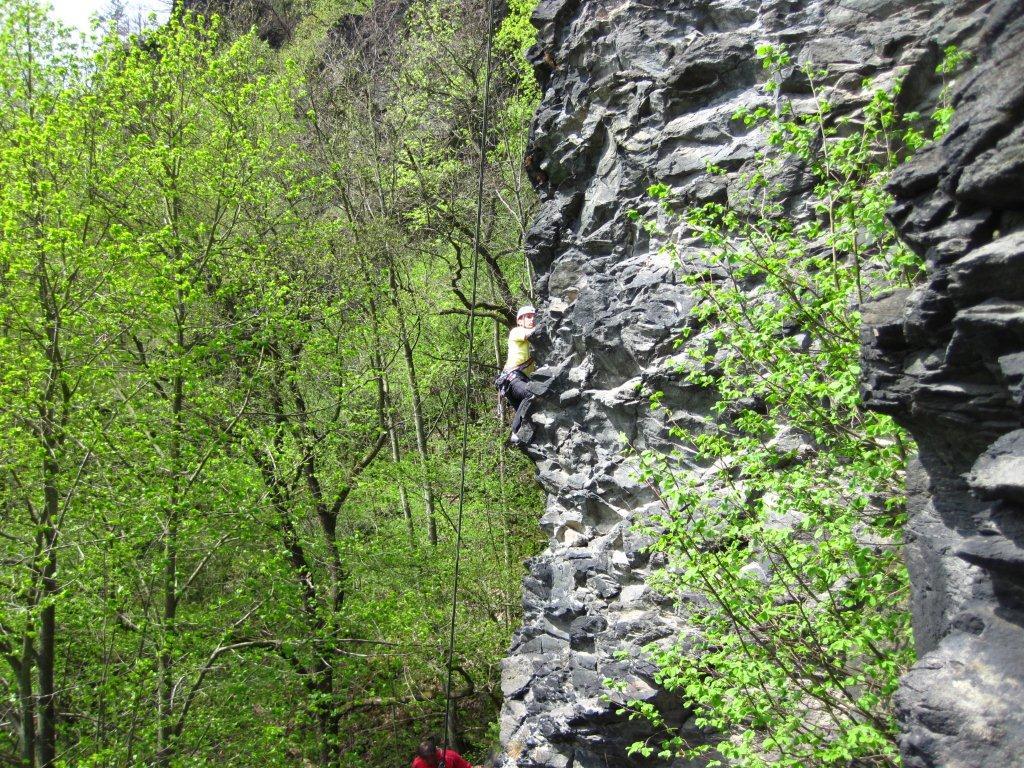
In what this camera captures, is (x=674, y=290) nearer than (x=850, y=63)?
No

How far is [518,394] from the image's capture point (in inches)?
416

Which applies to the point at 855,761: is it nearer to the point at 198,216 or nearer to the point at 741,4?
the point at 741,4

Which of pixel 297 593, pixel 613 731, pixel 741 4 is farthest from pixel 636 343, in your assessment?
pixel 297 593

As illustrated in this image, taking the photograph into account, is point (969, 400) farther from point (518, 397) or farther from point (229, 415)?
point (229, 415)

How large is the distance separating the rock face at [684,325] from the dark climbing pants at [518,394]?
19cm

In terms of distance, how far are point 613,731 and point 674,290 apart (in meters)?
4.62

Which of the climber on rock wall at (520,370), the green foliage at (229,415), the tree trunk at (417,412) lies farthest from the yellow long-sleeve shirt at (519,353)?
the tree trunk at (417,412)

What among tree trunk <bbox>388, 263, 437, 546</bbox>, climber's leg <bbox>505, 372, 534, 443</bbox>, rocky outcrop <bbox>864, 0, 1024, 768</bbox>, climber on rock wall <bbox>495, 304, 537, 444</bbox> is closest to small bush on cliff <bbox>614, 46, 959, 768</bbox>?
rocky outcrop <bbox>864, 0, 1024, 768</bbox>

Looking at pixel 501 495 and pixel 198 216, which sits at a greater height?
pixel 198 216

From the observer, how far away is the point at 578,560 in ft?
30.1

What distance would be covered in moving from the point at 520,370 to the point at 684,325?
3374mm

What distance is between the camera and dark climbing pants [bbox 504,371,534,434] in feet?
33.5

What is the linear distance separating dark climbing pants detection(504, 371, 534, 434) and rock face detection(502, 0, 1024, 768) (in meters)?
0.19

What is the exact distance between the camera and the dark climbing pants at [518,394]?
10211 mm
